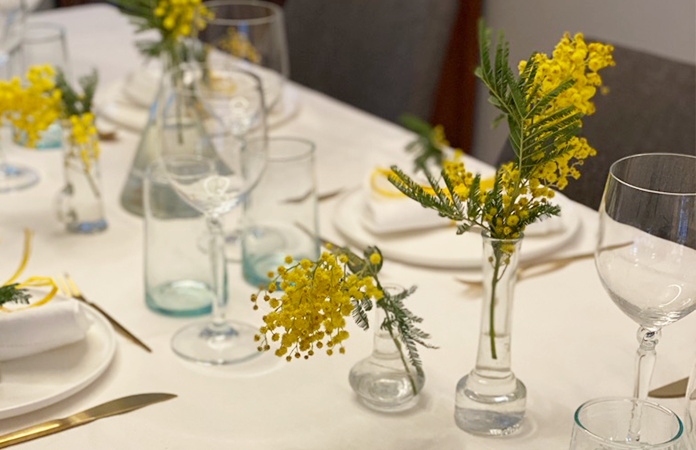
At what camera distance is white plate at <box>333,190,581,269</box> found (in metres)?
1.29

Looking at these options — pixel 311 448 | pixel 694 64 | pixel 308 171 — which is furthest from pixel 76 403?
pixel 694 64

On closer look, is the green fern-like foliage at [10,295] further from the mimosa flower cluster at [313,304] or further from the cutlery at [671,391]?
the cutlery at [671,391]

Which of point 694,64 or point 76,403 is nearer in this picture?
point 76,403

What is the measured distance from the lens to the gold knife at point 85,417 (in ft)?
3.02

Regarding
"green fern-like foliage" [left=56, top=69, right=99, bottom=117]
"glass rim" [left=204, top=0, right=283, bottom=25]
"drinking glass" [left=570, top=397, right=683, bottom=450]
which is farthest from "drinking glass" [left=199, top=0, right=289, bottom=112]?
"drinking glass" [left=570, top=397, right=683, bottom=450]

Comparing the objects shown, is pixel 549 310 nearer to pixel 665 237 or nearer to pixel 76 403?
pixel 665 237

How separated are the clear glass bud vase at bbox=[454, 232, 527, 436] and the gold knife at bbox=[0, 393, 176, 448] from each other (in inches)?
11.9

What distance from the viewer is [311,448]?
911 millimetres

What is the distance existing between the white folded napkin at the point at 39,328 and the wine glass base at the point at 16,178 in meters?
0.56

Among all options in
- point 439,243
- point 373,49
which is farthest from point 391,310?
point 373,49

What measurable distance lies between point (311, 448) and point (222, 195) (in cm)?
31

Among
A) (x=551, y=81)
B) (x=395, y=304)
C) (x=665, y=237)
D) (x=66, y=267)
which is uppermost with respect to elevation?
(x=551, y=81)

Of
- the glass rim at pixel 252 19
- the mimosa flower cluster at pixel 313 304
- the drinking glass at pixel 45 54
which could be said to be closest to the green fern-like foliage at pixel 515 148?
the mimosa flower cluster at pixel 313 304

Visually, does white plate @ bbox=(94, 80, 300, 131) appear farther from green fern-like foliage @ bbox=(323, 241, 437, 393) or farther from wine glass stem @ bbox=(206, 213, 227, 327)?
green fern-like foliage @ bbox=(323, 241, 437, 393)
